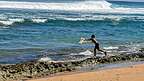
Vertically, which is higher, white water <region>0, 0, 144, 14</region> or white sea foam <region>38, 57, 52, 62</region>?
white sea foam <region>38, 57, 52, 62</region>

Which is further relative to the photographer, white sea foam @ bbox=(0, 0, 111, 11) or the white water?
the white water

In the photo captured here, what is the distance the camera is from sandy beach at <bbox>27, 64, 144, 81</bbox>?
13602 millimetres

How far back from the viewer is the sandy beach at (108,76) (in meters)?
13.6

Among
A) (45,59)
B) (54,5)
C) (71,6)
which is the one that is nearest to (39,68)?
(45,59)

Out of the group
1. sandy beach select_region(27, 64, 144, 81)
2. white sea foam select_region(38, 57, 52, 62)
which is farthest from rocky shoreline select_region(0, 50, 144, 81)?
white sea foam select_region(38, 57, 52, 62)

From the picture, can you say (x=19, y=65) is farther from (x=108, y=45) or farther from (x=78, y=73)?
(x=108, y=45)

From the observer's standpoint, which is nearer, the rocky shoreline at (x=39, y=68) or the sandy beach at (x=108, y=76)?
the sandy beach at (x=108, y=76)

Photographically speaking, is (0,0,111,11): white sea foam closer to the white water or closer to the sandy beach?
the white water

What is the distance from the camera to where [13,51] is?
67.6 feet

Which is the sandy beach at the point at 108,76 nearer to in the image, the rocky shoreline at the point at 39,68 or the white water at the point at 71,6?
the rocky shoreline at the point at 39,68

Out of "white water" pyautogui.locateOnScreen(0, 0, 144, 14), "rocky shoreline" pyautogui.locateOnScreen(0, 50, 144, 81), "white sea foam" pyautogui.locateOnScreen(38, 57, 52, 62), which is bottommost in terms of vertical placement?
"white water" pyautogui.locateOnScreen(0, 0, 144, 14)

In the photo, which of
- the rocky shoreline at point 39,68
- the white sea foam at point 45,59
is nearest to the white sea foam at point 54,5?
the white sea foam at point 45,59

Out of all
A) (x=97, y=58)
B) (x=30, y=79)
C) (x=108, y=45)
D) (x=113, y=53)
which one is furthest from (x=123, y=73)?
(x=108, y=45)

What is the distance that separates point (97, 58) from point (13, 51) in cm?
389
